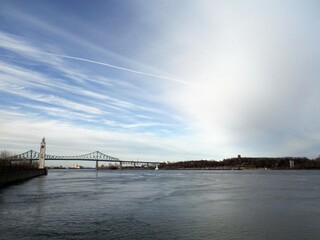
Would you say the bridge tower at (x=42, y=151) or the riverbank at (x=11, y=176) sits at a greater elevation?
the bridge tower at (x=42, y=151)

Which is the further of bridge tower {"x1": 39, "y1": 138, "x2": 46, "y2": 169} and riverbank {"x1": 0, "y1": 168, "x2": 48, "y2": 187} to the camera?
bridge tower {"x1": 39, "y1": 138, "x2": 46, "y2": 169}

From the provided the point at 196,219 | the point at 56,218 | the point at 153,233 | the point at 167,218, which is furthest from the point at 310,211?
the point at 56,218

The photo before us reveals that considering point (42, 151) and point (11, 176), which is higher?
point (42, 151)

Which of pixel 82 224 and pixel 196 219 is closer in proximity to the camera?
pixel 82 224

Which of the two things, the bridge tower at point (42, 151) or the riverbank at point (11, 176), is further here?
the bridge tower at point (42, 151)

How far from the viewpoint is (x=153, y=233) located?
41.8 feet

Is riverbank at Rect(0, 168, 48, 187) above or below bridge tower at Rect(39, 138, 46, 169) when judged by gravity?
below

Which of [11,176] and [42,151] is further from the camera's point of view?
[42,151]

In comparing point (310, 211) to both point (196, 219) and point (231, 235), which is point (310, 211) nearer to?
Result: point (196, 219)

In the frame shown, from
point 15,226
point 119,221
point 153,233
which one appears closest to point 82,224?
point 119,221

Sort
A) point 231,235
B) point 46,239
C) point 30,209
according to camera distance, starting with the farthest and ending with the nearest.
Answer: point 30,209
point 231,235
point 46,239

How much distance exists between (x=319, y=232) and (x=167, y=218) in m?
6.83

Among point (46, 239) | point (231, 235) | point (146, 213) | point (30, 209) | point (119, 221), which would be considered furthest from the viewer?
point (30, 209)

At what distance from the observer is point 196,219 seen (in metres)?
15.8
